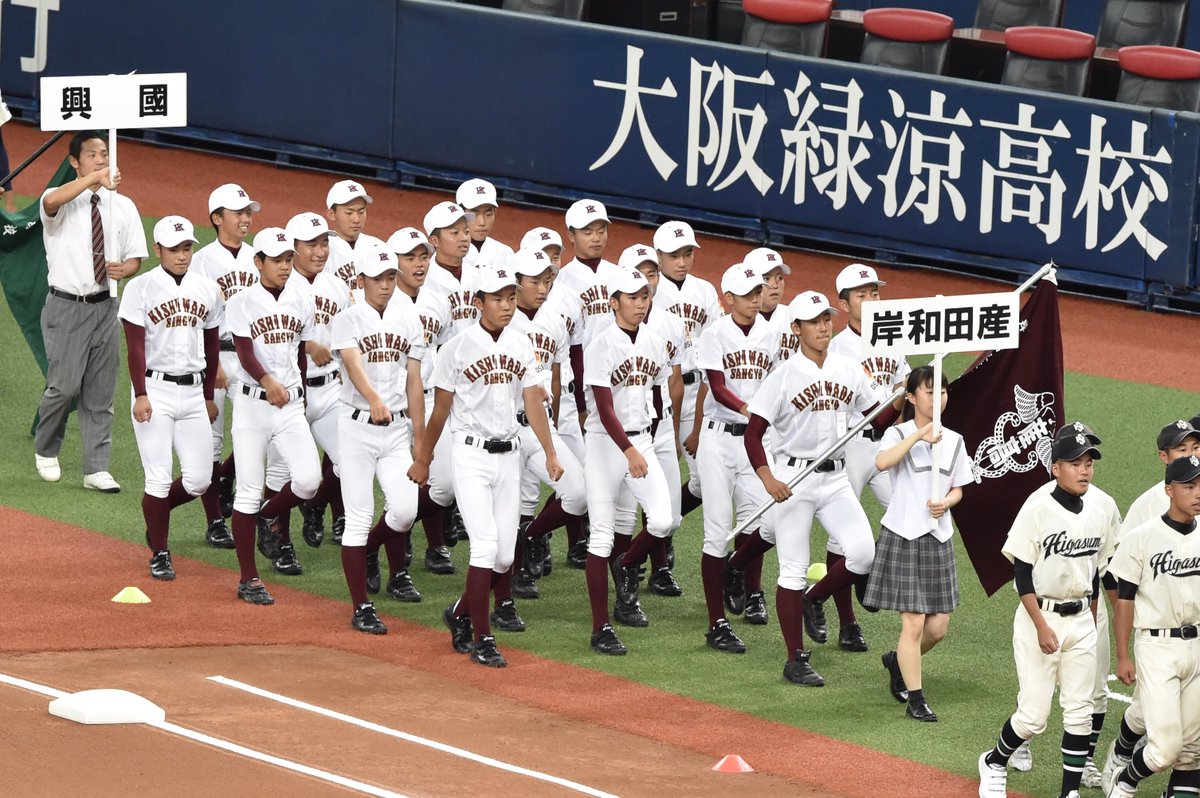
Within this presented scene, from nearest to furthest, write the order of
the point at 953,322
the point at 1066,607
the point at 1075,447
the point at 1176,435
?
the point at 1075,447 < the point at 1066,607 < the point at 1176,435 < the point at 953,322

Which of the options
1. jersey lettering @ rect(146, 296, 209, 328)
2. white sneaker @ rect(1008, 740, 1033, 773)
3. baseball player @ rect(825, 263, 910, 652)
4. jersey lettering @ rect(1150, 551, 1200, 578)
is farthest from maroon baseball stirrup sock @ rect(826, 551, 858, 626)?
jersey lettering @ rect(146, 296, 209, 328)

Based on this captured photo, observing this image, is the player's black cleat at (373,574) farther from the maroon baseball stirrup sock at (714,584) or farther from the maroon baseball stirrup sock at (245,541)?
the maroon baseball stirrup sock at (714,584)

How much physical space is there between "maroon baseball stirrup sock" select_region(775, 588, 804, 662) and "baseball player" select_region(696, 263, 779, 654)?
58 cm

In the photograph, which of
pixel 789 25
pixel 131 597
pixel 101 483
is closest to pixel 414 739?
pixel 131 597

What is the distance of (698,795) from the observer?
892 centimetres

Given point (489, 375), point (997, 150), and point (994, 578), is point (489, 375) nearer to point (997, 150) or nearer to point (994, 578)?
point (994, 578)

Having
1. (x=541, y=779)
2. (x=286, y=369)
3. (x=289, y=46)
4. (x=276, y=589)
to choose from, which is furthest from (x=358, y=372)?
(x=289, y=46)

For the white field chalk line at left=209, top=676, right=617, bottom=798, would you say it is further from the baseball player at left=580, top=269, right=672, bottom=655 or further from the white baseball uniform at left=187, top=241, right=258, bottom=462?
the white baseball uniform at left=187, top=241, right=258, bottom=462

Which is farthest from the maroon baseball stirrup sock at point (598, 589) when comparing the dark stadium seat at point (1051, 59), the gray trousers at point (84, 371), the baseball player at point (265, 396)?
the dark stadium seat at point (1051, 59)

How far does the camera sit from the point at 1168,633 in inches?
345

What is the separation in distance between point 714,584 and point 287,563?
2.55 m

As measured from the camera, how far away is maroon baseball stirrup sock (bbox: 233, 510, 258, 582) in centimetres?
1120

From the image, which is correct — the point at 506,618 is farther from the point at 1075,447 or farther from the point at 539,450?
the point at 1075,447

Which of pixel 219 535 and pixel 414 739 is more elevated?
pixel 414 739
